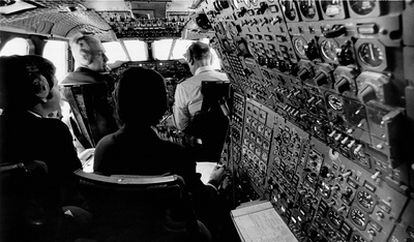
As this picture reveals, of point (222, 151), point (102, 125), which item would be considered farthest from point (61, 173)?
point (222, 151)

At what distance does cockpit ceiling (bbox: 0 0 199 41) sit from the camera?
7.97 feet

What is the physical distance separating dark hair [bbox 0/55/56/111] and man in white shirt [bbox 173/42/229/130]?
166 cm

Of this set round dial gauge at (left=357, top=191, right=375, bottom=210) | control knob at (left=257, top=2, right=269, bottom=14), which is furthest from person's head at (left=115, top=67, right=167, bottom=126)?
round dial gauge at (left=357, top=191, right=375, bottom=210)

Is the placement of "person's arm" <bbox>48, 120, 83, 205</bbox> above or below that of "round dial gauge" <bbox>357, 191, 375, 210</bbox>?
above

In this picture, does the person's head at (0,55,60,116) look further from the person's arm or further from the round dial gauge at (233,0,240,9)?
the round dial gauge at (233,0,240,9)

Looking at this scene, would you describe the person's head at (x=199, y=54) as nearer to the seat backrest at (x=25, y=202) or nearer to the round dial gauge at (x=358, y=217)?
the seat backrest at (x=25, y=202)

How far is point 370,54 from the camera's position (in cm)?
111

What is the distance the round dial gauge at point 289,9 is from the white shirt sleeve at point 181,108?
1862mm

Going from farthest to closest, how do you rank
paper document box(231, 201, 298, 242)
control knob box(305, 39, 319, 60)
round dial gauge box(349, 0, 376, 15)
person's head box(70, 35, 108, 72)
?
person's head box(70, 35, 108, 72)
paper document box(231, 201, 298, 242)
control knob box(305, 39, 319, 60)
round dial gauge box(349, 0, 376, 15)

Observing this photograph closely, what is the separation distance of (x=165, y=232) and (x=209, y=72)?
86.0 inches

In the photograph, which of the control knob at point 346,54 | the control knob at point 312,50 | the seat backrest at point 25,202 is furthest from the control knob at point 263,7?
the seat backrest at point 25,202

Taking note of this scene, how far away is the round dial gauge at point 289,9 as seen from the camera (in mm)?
1396

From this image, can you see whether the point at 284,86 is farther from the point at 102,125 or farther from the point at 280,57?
the point at 102,125

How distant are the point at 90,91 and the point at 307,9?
239 centimetres
